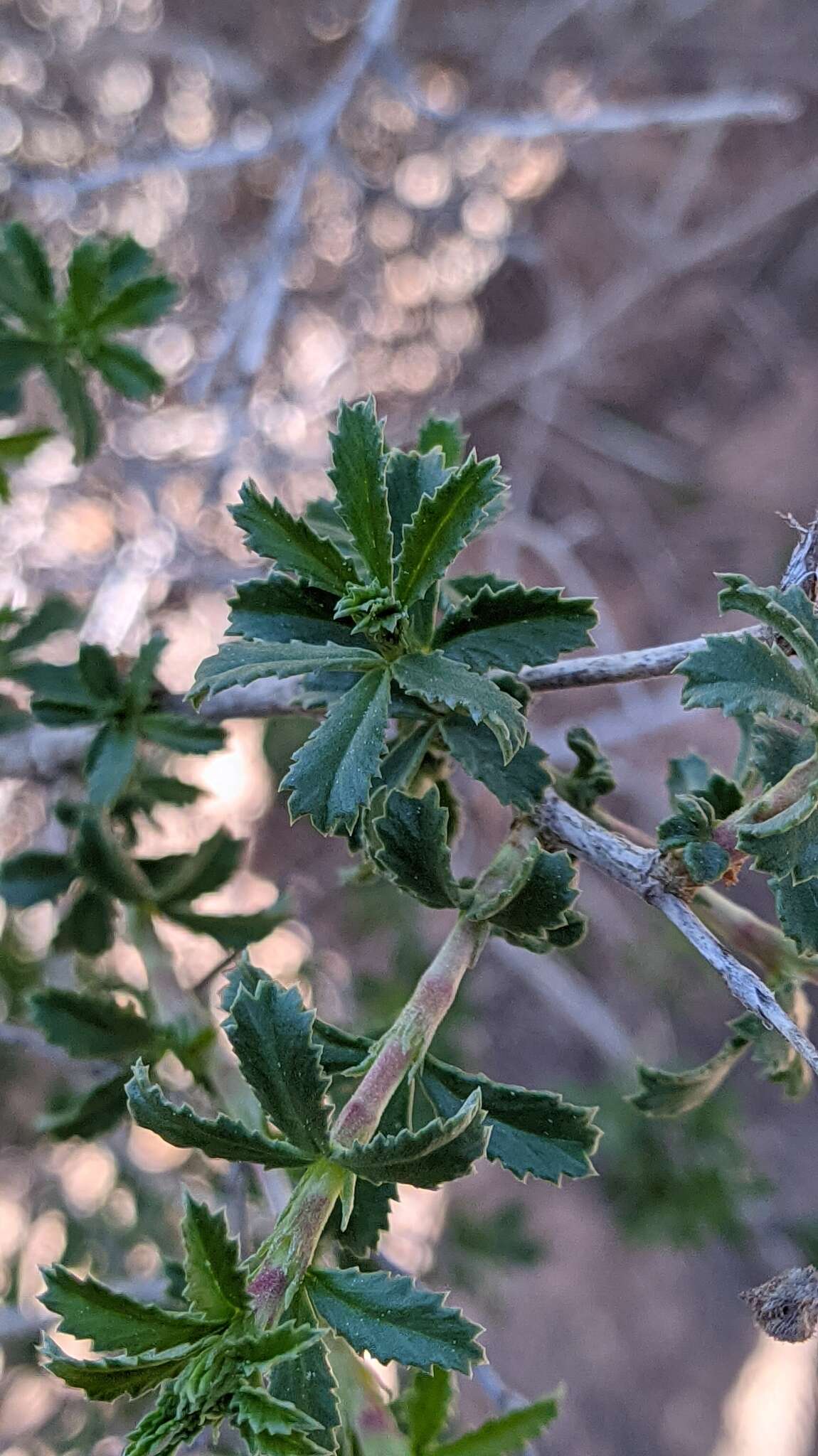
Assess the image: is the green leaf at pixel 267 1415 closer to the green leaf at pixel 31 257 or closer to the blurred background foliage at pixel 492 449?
the blurred background foliage at pixel 492 449

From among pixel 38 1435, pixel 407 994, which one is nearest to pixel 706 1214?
pixel 407 994

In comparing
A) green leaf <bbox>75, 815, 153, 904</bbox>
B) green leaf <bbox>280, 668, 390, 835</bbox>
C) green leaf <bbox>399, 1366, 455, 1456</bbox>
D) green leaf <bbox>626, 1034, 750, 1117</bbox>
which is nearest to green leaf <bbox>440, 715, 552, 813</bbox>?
green leaf <bbox>280, 668, 390, 835</bbox>

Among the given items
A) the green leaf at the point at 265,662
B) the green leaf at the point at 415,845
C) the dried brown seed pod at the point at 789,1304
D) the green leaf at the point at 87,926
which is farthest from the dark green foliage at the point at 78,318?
the dried brown seed pod at the point at 789,1304

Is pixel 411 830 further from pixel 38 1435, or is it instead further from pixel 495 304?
pixel 495 304

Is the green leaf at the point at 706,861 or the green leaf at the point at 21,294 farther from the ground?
the green leaf at the point at 21,294

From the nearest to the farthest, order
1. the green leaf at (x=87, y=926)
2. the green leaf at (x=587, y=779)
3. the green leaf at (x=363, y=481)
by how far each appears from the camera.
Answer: the green leaf at (x=363, y=481) < the green leaf at (x=587, y=779) < the green leaf at (x=87, y=926)

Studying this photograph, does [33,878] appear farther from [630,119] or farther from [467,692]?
[630,119]
